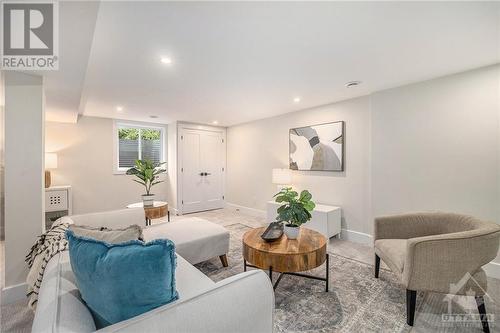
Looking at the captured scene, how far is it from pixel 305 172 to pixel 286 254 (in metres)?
2.44

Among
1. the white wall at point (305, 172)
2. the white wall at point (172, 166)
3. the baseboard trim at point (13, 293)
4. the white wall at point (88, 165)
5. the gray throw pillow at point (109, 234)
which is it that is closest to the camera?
the gray throw pillow at point (109, 234)

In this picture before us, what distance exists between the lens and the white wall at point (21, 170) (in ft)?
6.20

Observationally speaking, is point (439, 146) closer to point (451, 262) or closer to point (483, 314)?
point (451, 262)

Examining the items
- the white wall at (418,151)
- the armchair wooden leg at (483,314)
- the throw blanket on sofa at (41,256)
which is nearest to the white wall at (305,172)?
the white wall at (418,151)

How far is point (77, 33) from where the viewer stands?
1466 millimetres

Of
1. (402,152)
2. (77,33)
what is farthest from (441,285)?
→ (77,33)

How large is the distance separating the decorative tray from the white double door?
130 inches

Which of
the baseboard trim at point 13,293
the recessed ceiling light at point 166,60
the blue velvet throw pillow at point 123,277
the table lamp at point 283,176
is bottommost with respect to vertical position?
the baseboard trim at point 13,293

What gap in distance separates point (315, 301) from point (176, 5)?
2442 mm

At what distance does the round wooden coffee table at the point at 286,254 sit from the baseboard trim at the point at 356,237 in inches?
60.0

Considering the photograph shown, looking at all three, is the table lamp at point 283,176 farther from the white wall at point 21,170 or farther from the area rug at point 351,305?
the white wall at point 21,170

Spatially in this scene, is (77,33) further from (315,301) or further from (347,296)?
(347,296)

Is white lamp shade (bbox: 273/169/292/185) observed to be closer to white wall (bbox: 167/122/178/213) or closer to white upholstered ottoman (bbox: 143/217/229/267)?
white upholstered ottoman (bbox: 143/217/229/267)

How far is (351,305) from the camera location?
178 cm
